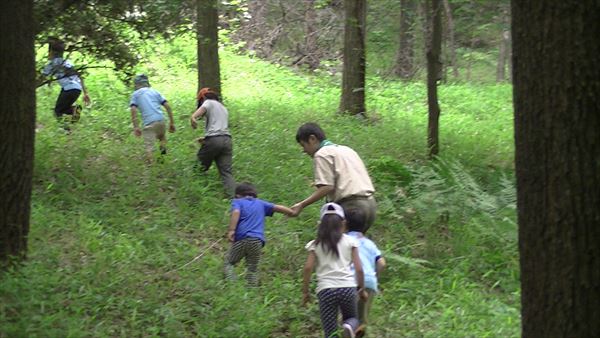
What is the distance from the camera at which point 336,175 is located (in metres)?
6.98

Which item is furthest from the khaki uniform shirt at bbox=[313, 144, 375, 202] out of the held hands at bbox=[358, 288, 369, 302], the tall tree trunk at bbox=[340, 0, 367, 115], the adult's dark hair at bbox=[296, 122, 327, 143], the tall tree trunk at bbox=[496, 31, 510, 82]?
the tall tree trunk at bbox=[496, 31, 510, 82]

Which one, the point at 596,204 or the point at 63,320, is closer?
the point at 596,204

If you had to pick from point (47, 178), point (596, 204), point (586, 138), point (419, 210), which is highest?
point (586, 138)

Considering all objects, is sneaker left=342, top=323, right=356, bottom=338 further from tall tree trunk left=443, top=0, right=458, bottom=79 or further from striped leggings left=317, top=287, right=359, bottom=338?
tall tree trunk left=443, top=0, right=458, bottom=79

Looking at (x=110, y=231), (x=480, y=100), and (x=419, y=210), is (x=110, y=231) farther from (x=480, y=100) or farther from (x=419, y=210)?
(x=480, y=100)

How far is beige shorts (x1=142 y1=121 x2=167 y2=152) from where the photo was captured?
1088 centimetres

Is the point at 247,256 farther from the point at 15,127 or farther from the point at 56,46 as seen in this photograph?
the point at 56,46

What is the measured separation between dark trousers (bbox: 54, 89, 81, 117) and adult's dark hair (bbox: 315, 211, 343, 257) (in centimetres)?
727

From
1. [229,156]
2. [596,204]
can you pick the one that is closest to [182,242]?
[229,156]

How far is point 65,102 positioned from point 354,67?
6.35 metres

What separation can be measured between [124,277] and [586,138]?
4827 millimetres

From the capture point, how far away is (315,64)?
77.7ft

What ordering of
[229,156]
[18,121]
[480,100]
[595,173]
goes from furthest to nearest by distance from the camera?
[480,100], [229,156], [18,121], [595,173]

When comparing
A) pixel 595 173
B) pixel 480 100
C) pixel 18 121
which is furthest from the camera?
pixel 480 100
